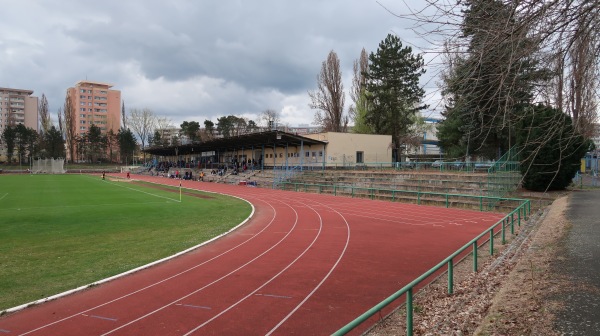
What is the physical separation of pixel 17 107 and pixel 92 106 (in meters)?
24.5

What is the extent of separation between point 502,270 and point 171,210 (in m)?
18.3

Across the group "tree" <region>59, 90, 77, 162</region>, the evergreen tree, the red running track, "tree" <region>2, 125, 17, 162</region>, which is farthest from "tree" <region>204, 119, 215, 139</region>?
the evergreen tree

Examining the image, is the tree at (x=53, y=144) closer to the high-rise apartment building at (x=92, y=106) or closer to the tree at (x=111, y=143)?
the tree at (x=111, y=143)

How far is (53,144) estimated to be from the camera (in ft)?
318

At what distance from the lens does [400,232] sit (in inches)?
610

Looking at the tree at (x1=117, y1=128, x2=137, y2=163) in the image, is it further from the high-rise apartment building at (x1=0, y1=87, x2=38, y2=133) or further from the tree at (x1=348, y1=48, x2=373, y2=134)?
the tree at (x1=348, y1=48, x2=373, y2=134)

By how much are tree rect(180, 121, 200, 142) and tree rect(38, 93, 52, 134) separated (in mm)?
37866

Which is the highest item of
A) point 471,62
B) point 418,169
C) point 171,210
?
point 471,62

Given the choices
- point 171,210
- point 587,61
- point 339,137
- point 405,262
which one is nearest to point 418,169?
point 339,137

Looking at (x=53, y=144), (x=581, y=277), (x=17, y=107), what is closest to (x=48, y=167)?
(x=53, y=144)

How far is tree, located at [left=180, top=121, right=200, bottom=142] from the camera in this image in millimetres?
104500

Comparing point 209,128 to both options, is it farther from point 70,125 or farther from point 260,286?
point 260,286

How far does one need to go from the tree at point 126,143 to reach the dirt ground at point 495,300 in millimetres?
107812

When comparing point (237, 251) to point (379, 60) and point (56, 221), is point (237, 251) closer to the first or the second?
point (56, 221)
